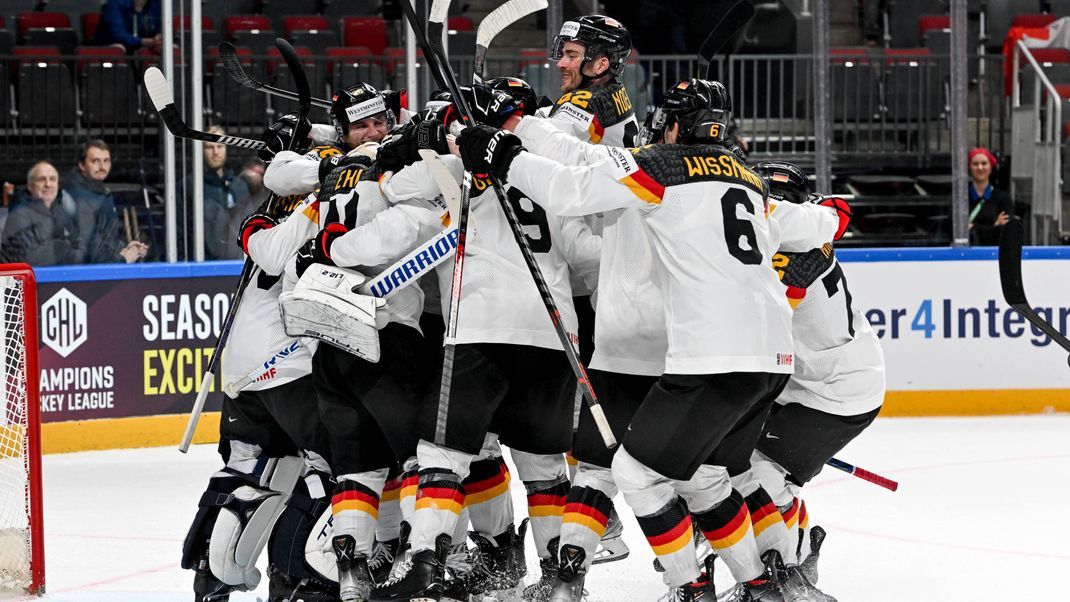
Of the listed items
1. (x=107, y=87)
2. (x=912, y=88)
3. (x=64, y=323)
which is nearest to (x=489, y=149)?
(x=64, y=323)

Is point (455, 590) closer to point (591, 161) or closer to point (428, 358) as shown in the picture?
point (428, 358)

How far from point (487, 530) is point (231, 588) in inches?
27.1

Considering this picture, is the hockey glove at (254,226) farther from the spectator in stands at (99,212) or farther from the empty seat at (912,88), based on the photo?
the empty seat at (912,88)

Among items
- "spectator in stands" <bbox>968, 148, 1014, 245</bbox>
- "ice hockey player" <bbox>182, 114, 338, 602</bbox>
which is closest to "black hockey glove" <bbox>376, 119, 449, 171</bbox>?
"ice hockey player" <bbox>182, 114, 338, 602</bbox>

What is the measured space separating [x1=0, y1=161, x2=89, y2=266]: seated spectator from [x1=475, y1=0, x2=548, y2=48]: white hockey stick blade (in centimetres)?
312

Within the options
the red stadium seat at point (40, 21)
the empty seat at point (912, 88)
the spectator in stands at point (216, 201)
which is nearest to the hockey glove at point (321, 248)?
the spectator in stands at point (216, 201)

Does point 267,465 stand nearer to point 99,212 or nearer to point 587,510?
point 587,510

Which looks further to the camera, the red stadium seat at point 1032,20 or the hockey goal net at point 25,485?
the red stadium seat at point 1032,20

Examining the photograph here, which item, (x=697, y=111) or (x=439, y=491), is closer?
(x=697, y=111)

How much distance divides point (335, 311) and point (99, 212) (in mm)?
3391

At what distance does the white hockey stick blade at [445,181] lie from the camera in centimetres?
365

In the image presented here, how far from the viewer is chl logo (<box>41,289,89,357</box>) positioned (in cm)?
624

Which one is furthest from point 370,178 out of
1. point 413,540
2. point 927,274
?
point 927,274

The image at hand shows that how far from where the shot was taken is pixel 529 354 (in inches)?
148
